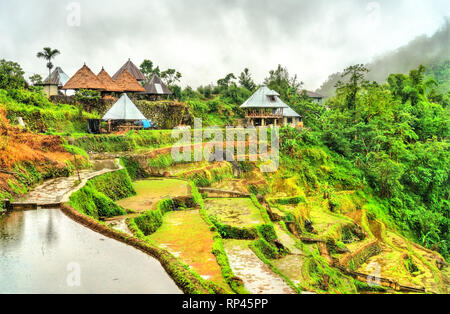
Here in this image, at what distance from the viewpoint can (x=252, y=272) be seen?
9.87m

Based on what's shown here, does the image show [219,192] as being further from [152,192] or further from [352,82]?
[352,82]

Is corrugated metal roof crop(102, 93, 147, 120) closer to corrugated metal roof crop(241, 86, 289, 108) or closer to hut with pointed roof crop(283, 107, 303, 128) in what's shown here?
corrugated metal roof crop(241, 86, 289, 108)

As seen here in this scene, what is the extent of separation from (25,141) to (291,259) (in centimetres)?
1038

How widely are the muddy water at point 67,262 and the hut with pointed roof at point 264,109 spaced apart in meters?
28.7

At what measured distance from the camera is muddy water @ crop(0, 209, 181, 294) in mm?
6023

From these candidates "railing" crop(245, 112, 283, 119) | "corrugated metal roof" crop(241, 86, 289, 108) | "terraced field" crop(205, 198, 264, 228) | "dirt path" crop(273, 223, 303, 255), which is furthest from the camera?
"railing" crop(245, 112, 283, 119)

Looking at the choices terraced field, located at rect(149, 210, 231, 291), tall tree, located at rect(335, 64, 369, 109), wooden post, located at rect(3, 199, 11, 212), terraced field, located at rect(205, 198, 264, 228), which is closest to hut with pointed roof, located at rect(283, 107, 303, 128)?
tall tree, located at rect(335, 64, 369, 109)

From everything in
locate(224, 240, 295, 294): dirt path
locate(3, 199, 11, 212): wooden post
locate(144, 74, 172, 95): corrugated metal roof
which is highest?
locate(144, 74, 172, 95): corrugated metal roof

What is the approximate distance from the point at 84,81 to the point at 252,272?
2405cm

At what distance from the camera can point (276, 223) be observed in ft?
54.7

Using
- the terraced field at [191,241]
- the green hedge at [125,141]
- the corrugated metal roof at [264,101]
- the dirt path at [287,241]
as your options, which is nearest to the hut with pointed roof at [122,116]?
the green hedge at [125,141]

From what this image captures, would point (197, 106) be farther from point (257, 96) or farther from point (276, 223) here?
point (276, 223)

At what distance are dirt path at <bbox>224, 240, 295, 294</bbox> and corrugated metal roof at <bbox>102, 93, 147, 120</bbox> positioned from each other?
15.0 metres
